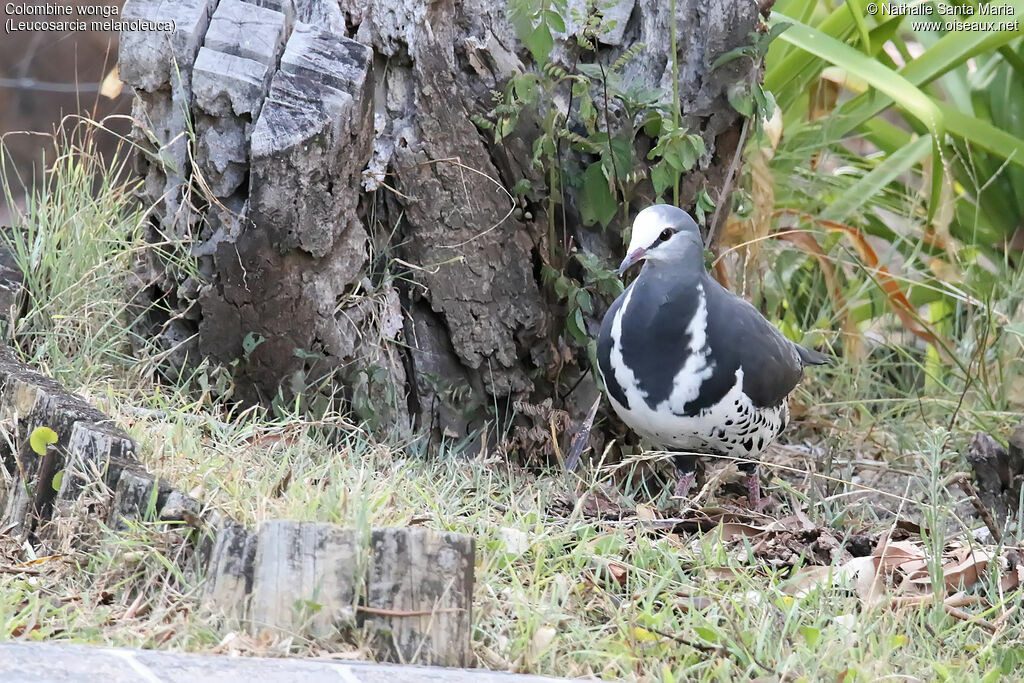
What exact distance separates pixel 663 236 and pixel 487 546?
1082mm

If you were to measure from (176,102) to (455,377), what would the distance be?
1227 mm

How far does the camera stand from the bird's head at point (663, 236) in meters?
3.19

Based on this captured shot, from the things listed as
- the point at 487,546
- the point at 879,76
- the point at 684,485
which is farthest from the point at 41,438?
the point at 879,76

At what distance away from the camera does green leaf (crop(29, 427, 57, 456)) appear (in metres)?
2.59

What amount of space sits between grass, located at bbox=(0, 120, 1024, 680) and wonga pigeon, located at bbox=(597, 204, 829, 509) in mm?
280

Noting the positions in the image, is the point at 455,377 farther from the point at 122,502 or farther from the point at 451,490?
the point at 122,502

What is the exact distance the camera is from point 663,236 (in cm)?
322

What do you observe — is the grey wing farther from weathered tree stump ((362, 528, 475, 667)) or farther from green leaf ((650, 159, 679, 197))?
weathered tree stump ((362, 528, 475, 667))

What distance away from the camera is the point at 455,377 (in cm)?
379

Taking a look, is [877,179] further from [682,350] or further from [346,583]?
[346,583]

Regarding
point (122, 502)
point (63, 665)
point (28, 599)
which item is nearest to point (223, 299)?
point (122, 502)

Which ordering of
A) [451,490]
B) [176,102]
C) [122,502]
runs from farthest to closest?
[176,102] < [451,490] < [122,502]

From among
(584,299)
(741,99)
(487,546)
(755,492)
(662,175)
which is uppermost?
(741,99)

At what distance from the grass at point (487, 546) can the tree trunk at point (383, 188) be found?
0.23m
